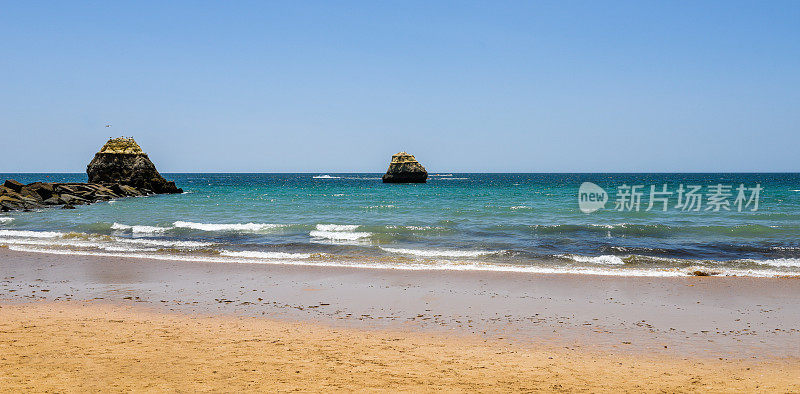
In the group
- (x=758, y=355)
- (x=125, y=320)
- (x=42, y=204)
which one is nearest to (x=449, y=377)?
(x=758, y=355)

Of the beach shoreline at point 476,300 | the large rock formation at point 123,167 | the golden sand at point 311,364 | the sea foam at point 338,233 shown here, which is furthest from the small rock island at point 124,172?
the golden sand at point 311,364

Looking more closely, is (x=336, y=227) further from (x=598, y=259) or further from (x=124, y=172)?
(x=124, y=172)

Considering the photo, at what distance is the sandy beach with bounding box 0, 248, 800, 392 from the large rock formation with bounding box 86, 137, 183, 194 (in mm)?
52752

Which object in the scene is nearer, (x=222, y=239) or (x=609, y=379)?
(x=609, y=379)

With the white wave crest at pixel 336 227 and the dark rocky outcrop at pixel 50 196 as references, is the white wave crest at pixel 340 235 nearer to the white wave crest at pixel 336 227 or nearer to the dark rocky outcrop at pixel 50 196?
the white wave crest at pixel 336 227

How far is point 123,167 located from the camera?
60.5 meters

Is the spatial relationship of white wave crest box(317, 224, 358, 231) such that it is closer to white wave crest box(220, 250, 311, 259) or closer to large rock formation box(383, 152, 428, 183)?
white wave crest box(220, 250, 311, 259)

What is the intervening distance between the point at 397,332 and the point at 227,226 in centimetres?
1947

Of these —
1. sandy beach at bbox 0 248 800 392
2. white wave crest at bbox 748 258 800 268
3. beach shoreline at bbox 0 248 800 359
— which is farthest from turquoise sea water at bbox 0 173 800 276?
sandy beach at bbox 0 248 800 392

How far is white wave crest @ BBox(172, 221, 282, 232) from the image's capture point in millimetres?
23987

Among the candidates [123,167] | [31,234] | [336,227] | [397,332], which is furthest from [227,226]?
[123,167]

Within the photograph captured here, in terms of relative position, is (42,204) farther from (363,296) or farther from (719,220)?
(719,220)

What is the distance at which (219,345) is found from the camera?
6.86m

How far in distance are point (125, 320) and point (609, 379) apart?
7.33 meters
